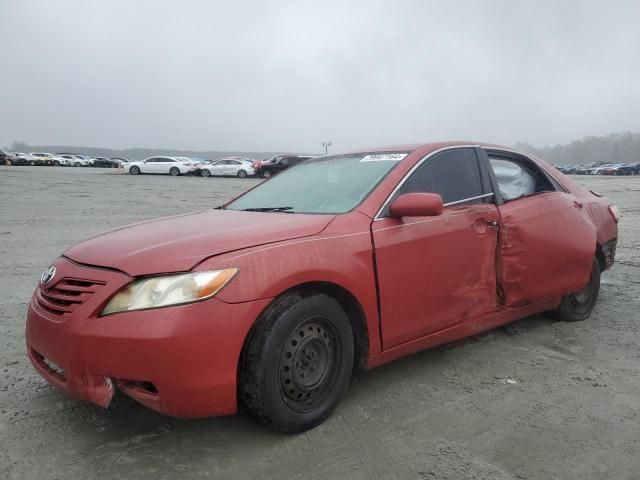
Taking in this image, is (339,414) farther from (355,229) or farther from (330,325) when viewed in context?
(355,229)

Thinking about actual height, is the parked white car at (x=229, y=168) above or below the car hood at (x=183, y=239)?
above

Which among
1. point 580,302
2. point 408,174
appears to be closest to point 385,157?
point 408,174

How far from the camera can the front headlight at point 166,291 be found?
2.40m

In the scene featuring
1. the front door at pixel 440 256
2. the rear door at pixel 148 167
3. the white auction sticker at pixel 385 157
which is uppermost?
the rear door at pixel 148 167

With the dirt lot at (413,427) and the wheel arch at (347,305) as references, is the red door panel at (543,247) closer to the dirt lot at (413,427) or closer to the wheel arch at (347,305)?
the dirt lot at (413,427)

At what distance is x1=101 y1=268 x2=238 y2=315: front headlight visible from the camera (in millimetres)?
2402

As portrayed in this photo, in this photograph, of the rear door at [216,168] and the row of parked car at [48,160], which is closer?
the rear door at [216,168]

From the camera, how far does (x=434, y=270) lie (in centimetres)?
330

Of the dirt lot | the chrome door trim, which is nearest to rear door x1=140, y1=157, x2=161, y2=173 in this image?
the dirt lot

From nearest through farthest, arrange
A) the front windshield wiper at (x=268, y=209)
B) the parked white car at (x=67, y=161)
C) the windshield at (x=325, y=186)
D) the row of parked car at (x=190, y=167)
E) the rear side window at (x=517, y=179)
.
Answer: the windshield at (x=325, y=186) → the front windshield wiper at (x=268, y=209) → the rear side window at (x=517, y=179) → the row of parked car at (x=190, y=167) → the parked white car at (x=67, y=161)

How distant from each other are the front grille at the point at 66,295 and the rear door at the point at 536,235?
269 centimetres

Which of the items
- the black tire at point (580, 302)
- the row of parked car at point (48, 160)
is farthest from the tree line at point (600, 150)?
the black tire at point (580, 302)

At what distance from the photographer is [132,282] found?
245cm

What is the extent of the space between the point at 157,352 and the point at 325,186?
1.76 m
